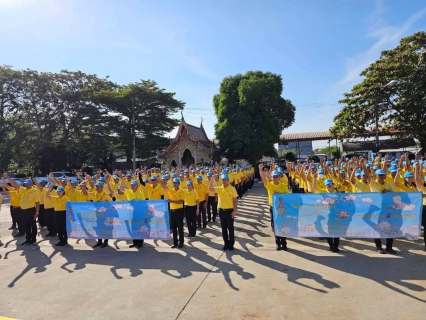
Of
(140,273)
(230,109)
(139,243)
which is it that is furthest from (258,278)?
(230,109)

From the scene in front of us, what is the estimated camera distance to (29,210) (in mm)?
8141

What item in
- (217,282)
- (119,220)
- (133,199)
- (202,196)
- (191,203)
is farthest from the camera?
(202,196)

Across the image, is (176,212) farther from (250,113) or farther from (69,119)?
(69,119)

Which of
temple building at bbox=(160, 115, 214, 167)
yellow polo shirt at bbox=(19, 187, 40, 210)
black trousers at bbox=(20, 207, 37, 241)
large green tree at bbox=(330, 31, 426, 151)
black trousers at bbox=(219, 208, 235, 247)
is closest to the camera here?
black trousers at bbox=(219, 208, 235, 247)

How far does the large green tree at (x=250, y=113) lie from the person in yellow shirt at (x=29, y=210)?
18.7 m

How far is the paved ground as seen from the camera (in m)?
3.86

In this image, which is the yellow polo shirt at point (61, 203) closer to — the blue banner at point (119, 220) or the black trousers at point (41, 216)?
the blue banner at point (119, 220)

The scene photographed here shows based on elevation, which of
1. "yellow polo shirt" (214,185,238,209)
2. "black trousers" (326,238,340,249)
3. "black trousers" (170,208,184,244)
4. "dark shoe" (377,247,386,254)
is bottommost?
"dark shoe" (377,247,386,254)

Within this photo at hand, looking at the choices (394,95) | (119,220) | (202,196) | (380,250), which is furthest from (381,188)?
(394,95)

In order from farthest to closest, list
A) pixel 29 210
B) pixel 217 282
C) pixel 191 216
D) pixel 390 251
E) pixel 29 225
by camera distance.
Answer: pixel 29 210 → pixel 29 225 → pixel 191 216 → pixel 390 251 → pixel 217 282

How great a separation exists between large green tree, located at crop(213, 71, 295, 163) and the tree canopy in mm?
7052

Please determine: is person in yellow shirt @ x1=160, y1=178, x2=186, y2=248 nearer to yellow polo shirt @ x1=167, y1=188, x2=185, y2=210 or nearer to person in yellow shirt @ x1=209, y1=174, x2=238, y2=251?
yellow polo shirt @ x1=167, y1=188, x2=185, y2=210

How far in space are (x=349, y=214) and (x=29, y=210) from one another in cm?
818

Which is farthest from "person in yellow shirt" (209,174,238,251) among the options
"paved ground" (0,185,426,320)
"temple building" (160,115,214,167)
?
"temple building" (160,115,214,167)
